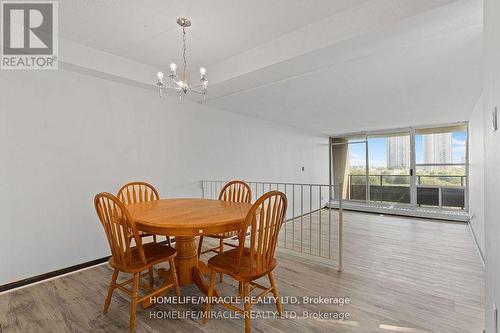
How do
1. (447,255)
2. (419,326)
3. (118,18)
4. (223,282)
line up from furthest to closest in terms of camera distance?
(447,255) < (223,282) < (118,18) < (419,326)

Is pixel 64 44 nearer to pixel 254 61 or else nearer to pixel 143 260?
pixel 254 61

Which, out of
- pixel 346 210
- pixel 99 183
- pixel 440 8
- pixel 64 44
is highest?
pixel 64 44

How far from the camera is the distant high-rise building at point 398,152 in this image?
6.54 m

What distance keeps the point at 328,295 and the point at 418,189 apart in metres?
5.56

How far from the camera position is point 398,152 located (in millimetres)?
6699

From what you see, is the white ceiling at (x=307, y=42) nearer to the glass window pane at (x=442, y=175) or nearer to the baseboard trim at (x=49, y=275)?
the baseboard trim at (x=49, y=275)

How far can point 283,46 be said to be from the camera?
2.46 meters

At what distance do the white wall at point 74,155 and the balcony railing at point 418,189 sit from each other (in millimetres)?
5256

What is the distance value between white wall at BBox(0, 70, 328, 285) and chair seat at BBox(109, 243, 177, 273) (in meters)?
1.29

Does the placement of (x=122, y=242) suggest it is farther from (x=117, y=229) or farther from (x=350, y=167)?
(x=350, y=167)

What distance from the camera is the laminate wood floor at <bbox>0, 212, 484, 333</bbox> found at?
180 cm

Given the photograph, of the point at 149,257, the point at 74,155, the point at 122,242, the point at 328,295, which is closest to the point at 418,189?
the point at 328,295

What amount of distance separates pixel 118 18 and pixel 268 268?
249cm

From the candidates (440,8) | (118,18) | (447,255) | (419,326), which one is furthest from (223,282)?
(447,255)
